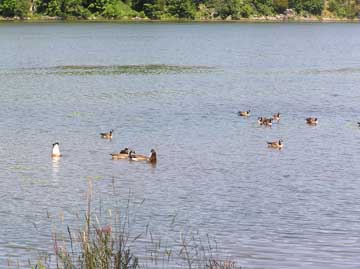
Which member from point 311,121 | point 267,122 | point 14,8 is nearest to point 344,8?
point 14,8

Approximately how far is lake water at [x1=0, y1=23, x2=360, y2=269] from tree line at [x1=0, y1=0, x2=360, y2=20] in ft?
278

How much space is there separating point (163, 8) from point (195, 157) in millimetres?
126534

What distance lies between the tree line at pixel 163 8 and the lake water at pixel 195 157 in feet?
278

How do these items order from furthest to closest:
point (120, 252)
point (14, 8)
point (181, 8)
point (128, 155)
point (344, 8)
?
1. point (344, 8)
2. point (181, 8)
3. point (14, 8)
4. point (128, 155)
5. point (120, 252)

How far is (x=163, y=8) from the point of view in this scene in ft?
495

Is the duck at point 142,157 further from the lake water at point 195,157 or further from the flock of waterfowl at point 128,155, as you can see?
the lake water at point 195,157

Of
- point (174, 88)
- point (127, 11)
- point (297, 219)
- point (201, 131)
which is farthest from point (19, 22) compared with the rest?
point (297, 219)

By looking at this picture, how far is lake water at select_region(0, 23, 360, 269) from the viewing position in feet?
56.9

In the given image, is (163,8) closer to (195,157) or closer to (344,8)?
(344,8)

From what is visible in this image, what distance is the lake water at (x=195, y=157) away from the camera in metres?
17.3

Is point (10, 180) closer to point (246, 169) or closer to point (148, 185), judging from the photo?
point (148, 185)

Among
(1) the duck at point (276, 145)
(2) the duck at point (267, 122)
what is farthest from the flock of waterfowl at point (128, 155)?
(2) the duck at point (267, 122)

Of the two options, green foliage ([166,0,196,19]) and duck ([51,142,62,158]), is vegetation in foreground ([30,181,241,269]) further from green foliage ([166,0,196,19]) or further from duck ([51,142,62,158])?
green foliage ([166,0,196,19])

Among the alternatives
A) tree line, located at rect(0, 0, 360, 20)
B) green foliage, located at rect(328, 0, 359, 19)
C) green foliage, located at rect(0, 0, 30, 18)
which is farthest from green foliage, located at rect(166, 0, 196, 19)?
green foliage, located at rect(328, 0, 359, 19)
